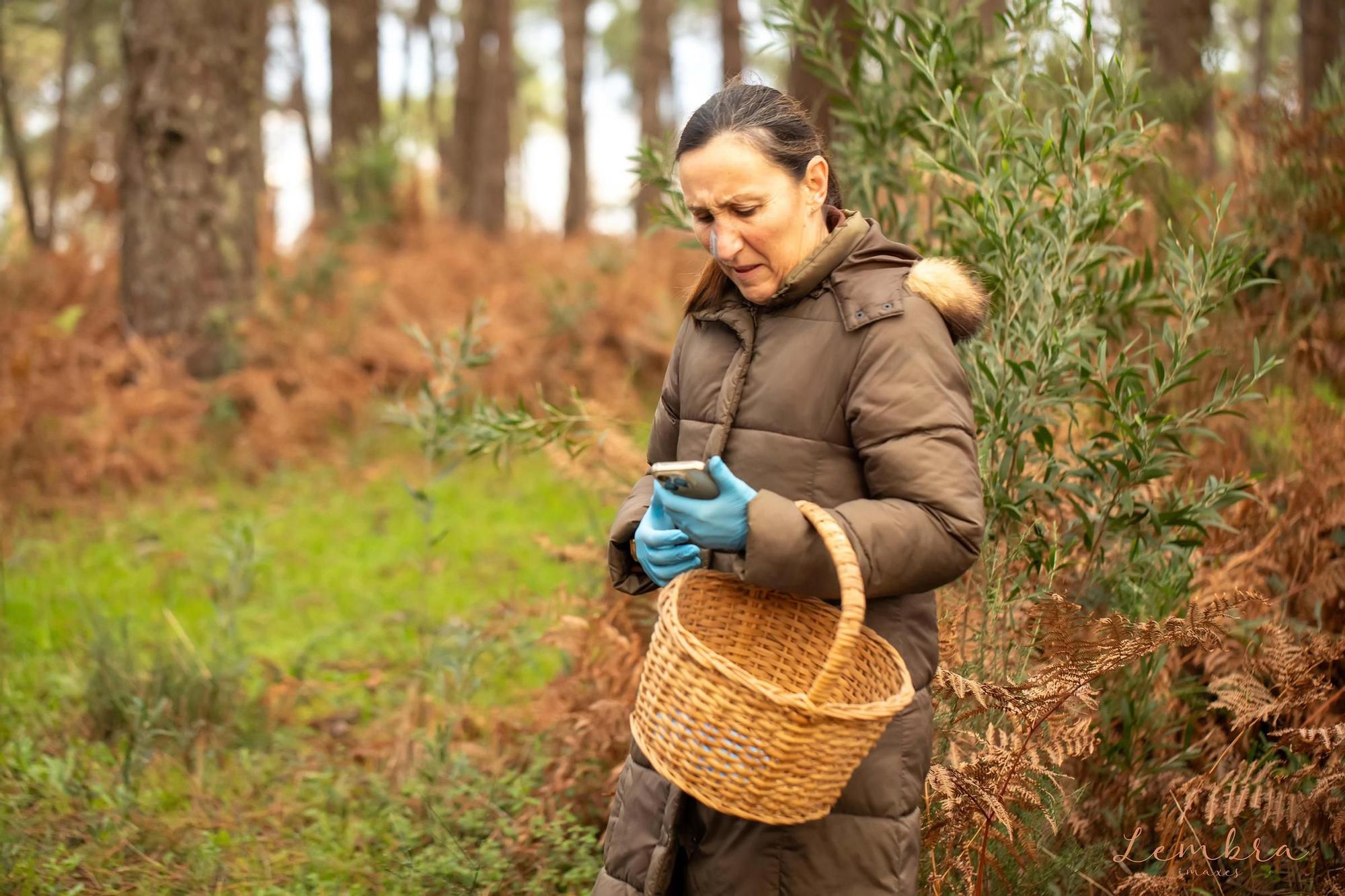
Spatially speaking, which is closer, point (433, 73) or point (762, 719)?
point (762, 719)

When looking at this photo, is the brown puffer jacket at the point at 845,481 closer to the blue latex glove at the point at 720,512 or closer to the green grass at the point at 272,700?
the blue latex glove at the point at 720,512

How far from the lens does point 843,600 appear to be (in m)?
1.90

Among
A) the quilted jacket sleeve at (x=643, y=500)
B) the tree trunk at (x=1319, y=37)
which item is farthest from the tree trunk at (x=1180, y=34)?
the quilted jacket sleeve at (x=643, y=500)

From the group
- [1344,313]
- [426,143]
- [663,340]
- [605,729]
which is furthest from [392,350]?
[1344,313]

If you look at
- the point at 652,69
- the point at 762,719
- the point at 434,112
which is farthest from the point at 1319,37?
the point at 434,112

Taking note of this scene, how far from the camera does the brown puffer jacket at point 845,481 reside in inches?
79.9

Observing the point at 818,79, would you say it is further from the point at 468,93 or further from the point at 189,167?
the point at 468,93

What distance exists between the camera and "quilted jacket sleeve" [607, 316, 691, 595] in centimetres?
248

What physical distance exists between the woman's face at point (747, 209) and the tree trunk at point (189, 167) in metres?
7.01

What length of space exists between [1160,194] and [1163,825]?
121 inches

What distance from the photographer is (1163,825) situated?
2.98m

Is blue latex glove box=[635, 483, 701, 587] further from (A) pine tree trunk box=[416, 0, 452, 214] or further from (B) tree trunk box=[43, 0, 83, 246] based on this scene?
(B) tree trunk box=[43, 0, 83, 246]

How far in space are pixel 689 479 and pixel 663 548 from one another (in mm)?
257

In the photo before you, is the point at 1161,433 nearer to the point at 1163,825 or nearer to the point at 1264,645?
the point at 1264,645
